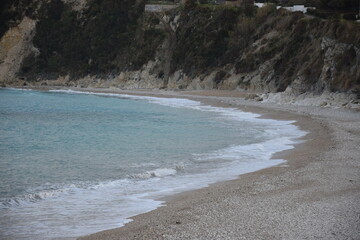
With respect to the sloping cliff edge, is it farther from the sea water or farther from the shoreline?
the shoreline

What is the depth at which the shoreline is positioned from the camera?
627cm

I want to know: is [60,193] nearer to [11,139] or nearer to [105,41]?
[11,139]

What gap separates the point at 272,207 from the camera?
747cm

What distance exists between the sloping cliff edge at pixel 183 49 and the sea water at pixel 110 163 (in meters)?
9.40

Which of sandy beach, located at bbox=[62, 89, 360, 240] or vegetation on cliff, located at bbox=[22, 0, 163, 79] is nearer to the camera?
sandy beach, located at bbox=[62, 89, 360, 240]

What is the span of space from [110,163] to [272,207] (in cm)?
617

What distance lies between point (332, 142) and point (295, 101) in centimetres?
1739

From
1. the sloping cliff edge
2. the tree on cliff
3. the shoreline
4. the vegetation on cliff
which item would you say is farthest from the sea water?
the vegetation on cliff

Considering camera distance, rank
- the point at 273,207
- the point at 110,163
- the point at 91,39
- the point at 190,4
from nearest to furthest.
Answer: the point at 273,207, the point at 110,163, the point at 190,4, the point at 91,39

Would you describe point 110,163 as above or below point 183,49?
below

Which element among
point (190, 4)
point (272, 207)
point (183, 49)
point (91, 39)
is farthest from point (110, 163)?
point (91, 39)

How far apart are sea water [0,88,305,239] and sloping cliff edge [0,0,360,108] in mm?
9404

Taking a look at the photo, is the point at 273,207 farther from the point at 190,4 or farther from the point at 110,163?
the point at 190,4

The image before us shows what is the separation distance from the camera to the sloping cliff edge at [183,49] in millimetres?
32750
